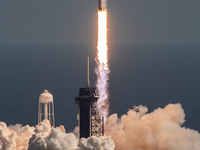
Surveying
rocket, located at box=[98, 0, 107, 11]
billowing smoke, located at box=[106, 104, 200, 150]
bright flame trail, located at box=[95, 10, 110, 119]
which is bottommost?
billowing smoke, located at box=[106, 104, 200, 150]

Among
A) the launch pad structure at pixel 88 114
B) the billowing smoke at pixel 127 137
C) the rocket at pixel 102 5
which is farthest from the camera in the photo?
the rocket at pixel 102 5

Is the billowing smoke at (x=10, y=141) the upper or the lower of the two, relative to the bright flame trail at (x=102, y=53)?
lower

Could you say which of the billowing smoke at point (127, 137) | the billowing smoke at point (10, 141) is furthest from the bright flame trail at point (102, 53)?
the billowing smoke at point (10, 141)

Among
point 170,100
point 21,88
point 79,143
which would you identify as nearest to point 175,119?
point 79,143

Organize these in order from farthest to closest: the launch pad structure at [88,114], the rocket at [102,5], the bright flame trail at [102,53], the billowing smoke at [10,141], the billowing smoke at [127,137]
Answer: the bright flame trail at [102,53], the rocket at [102,5], the launch pad structure at [88,114], the billowing smoke at [10,141], the billowing smoke at [127,137]

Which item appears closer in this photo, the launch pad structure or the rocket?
the launch pad structure

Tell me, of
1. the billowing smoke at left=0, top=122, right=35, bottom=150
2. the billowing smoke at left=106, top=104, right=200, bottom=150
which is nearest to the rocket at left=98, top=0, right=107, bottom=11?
the billowing smoke at left=106, top=104, right=200, bottom=150

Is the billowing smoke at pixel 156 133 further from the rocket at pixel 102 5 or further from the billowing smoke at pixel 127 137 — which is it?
the rocket at pixel 102 5

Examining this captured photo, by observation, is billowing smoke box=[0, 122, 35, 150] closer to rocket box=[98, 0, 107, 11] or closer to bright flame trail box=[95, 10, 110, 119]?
bright flame trail box=[95, 10, 110, 119]

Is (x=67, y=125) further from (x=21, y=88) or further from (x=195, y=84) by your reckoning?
(x=195, y=84)
